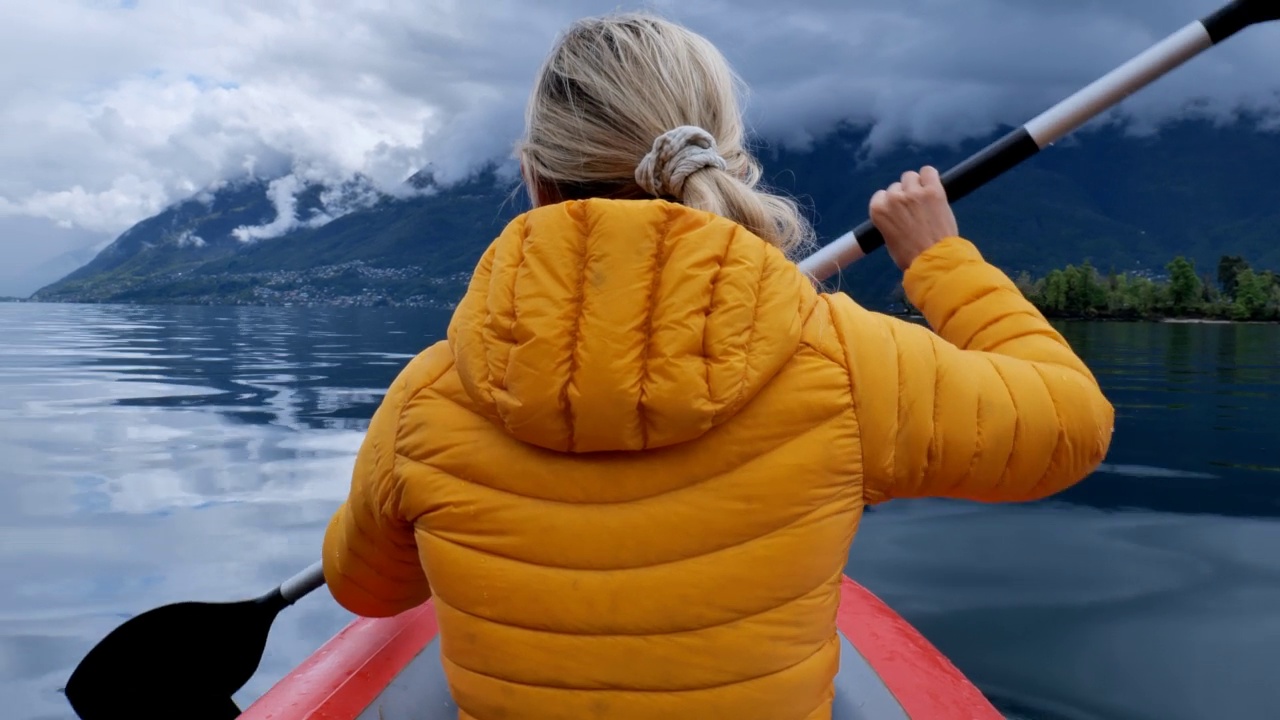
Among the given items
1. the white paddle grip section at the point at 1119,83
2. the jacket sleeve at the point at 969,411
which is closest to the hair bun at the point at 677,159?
the jacket sleeve at the point at 969,411

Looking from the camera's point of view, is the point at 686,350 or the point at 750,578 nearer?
the point at 686,350

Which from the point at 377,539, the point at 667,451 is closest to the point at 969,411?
the point at 667,451

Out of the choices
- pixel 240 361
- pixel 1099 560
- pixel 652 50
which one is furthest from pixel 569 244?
pixel 240 361

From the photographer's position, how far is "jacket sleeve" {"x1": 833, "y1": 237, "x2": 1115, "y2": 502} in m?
1.28

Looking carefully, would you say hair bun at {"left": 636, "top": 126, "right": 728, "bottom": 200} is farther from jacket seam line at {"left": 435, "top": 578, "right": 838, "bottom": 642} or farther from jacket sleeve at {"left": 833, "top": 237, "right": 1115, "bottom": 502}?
jacket seam line at {"left": 435, "top": 578, "right": 838, "bottom": 642}

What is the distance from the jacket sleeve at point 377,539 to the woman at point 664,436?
1 cm

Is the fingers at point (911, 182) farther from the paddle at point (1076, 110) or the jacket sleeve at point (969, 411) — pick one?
the paddle at point (1076, 110)

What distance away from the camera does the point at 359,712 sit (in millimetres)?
2139

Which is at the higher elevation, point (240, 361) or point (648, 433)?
point (648, 433)

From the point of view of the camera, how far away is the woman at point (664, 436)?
1.20 m

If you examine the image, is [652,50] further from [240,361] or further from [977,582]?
[240,361]

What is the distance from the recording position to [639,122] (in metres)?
1.48

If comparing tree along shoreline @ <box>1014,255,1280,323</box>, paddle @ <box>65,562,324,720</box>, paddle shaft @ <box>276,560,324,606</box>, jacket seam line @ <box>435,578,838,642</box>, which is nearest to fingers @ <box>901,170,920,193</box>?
jacket seam line @ <box>435,578,838,642</box>

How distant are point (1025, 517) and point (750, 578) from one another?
493 cm
